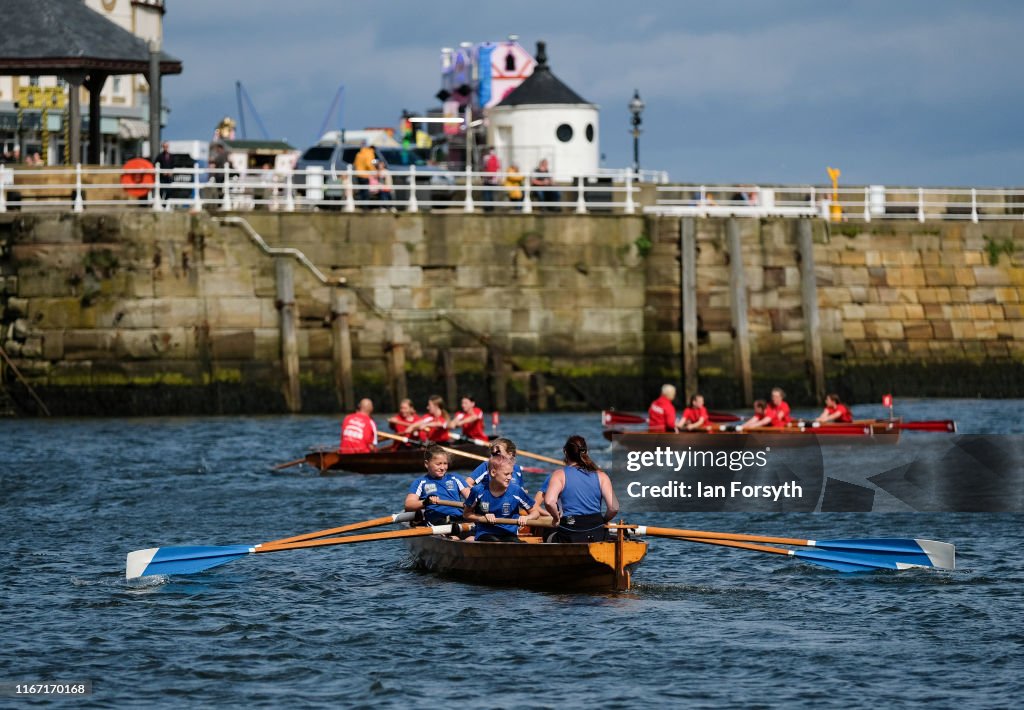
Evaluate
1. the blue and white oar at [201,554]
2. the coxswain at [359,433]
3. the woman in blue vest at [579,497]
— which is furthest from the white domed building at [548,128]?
the woman in blue vest at [579,497]

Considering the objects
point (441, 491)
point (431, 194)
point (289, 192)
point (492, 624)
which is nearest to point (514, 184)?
point (431, 194)

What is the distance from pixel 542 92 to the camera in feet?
147

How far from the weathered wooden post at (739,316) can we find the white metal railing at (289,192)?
2.51m

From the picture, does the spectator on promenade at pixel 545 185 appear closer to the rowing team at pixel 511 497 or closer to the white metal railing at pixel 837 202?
the white metal railing at pixel 837 202

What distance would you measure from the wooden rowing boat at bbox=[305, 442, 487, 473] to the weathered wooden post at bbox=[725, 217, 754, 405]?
1047cm

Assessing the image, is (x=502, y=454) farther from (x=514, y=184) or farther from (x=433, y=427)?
(x=514, y=184)

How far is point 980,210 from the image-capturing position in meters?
46.7

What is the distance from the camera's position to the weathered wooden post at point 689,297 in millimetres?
38469

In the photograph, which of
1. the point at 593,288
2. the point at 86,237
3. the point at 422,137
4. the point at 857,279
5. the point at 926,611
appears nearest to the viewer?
the point at 926,611

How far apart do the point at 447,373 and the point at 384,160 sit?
9331mm

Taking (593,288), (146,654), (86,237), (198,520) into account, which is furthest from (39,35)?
(146,654)

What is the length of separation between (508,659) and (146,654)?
Result: 3.37 metres

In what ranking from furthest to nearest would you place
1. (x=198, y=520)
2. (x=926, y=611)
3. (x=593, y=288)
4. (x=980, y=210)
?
(x=980, y=210) < (x=593, y=288) < (x=198, y=520) < (x=926, y=611)

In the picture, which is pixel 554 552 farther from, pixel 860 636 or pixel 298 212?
pixel 298 212
